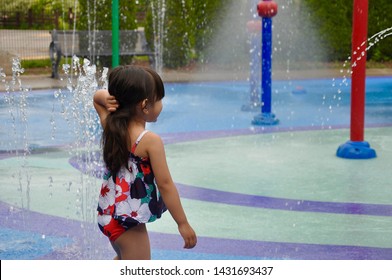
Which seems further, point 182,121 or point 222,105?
point 222,105

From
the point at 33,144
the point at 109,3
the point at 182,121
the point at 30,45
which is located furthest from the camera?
the point at 30,45

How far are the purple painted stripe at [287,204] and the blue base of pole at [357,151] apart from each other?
2054 mm

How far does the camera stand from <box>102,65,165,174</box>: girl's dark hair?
3.43 meters

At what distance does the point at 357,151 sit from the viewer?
27.9 feet

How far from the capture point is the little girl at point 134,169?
3408mm

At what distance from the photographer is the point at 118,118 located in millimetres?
3480

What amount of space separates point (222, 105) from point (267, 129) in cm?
279

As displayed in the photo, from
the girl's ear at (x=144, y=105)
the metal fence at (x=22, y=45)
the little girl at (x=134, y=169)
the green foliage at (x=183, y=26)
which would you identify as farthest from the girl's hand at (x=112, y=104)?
the metal fence at (x=22, y=45)

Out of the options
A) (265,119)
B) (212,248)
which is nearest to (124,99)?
(212,248)

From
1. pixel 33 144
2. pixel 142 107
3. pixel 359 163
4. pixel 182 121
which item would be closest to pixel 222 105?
pixel 182 121

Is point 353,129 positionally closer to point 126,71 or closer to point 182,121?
point 182,121

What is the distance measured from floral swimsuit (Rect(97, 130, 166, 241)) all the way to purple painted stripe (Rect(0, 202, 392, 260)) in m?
1.63

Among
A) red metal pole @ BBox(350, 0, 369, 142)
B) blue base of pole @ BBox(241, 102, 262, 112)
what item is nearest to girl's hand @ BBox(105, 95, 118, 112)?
red metal pole @ BBox(350, 0, 369, 142)
